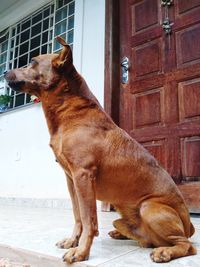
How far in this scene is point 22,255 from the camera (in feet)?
4.42

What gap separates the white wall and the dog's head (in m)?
2.10

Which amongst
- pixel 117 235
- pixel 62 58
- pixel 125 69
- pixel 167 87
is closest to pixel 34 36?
pixel 125 69

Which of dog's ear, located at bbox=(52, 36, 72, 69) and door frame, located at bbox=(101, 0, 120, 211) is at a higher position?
door frame, located at bbox=(101, 0, 120, 211)

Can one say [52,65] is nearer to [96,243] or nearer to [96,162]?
[96,162]

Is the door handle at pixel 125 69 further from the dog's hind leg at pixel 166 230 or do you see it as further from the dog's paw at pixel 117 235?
the dog's hind leg at pixel 166 230

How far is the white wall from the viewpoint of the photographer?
3738 millimetres

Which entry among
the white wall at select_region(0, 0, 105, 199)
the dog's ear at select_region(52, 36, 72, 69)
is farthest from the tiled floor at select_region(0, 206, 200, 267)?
the white wall at select_region(0, 0, 105, 199)

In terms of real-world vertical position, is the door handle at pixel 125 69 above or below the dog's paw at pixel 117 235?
above

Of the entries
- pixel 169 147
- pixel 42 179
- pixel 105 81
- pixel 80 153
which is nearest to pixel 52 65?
pixel 80 153

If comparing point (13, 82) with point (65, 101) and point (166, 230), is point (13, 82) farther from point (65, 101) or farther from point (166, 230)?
point (166, 230)

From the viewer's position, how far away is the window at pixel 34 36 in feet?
14.7

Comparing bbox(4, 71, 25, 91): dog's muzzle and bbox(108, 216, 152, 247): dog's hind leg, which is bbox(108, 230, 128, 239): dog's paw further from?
bbox(4, 71, 25, 91): dog's muzzle

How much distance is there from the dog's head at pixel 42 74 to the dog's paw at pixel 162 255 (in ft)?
2.82

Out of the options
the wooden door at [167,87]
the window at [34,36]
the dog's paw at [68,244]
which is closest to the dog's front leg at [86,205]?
the dog's paw at [68,244]
